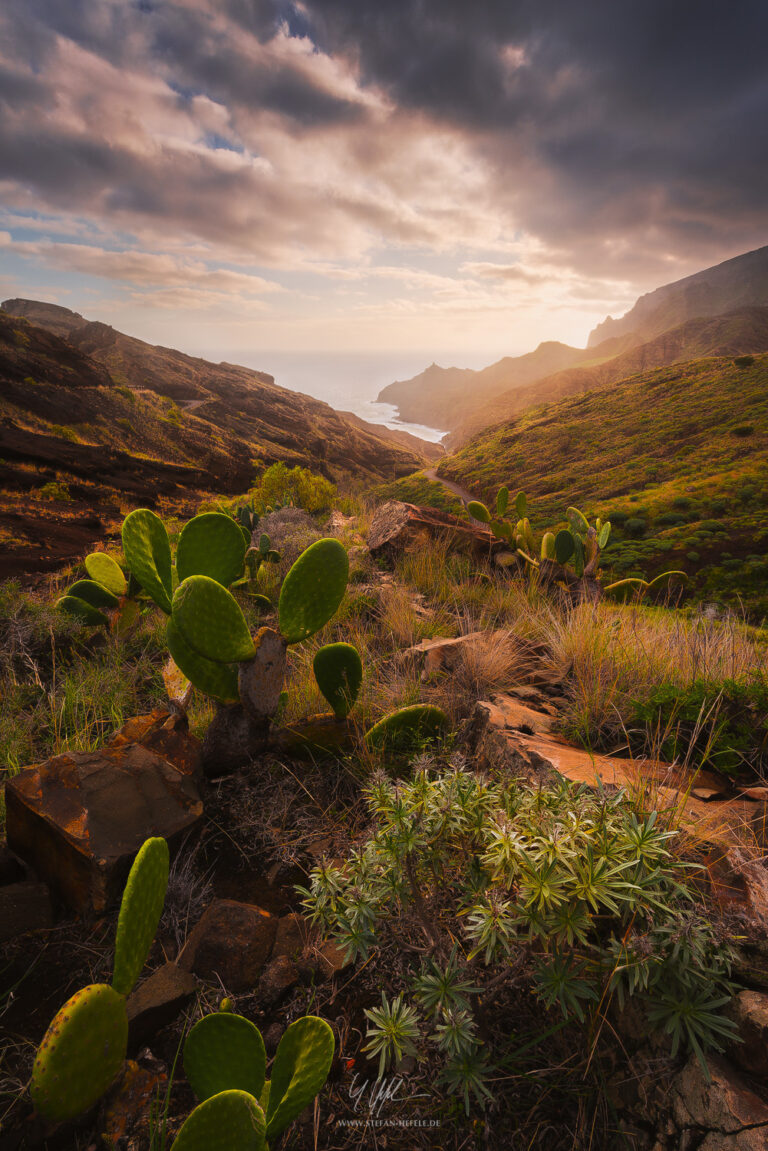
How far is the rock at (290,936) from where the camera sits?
1.72m

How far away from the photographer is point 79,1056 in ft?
3.92

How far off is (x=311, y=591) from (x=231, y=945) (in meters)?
1.64

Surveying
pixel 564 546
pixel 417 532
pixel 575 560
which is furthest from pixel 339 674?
pixel 575 560

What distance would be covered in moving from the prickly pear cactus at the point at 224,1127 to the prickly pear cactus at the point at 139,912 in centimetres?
43

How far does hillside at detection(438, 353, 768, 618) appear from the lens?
14.8 metres

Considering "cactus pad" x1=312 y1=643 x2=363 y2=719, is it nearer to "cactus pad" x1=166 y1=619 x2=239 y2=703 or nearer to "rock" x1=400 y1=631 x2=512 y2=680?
"cactus pad" x1=166 y1=619 x2=239 y2=703

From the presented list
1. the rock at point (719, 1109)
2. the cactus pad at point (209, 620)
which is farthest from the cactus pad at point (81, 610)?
the rock at point (719, 1109)

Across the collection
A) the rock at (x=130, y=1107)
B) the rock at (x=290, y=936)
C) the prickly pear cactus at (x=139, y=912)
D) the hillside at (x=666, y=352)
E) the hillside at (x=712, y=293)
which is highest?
the hillside at (x=712, y=293)

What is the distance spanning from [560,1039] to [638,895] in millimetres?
620

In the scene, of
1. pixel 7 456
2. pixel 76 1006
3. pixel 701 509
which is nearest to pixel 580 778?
pixel 76 1006

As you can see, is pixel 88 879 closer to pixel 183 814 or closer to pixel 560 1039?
pixel 183 814

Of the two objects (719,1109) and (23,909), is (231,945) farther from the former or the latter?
(719,1109)

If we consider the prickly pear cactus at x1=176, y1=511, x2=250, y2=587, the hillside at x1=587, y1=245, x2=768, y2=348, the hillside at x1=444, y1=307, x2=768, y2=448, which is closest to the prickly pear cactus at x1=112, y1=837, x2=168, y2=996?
the prickly pear cactus at x1=176, y1=511, x2=250, y2=587

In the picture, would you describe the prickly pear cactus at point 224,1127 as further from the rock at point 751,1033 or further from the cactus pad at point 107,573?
the cactus pad at point 107,573
